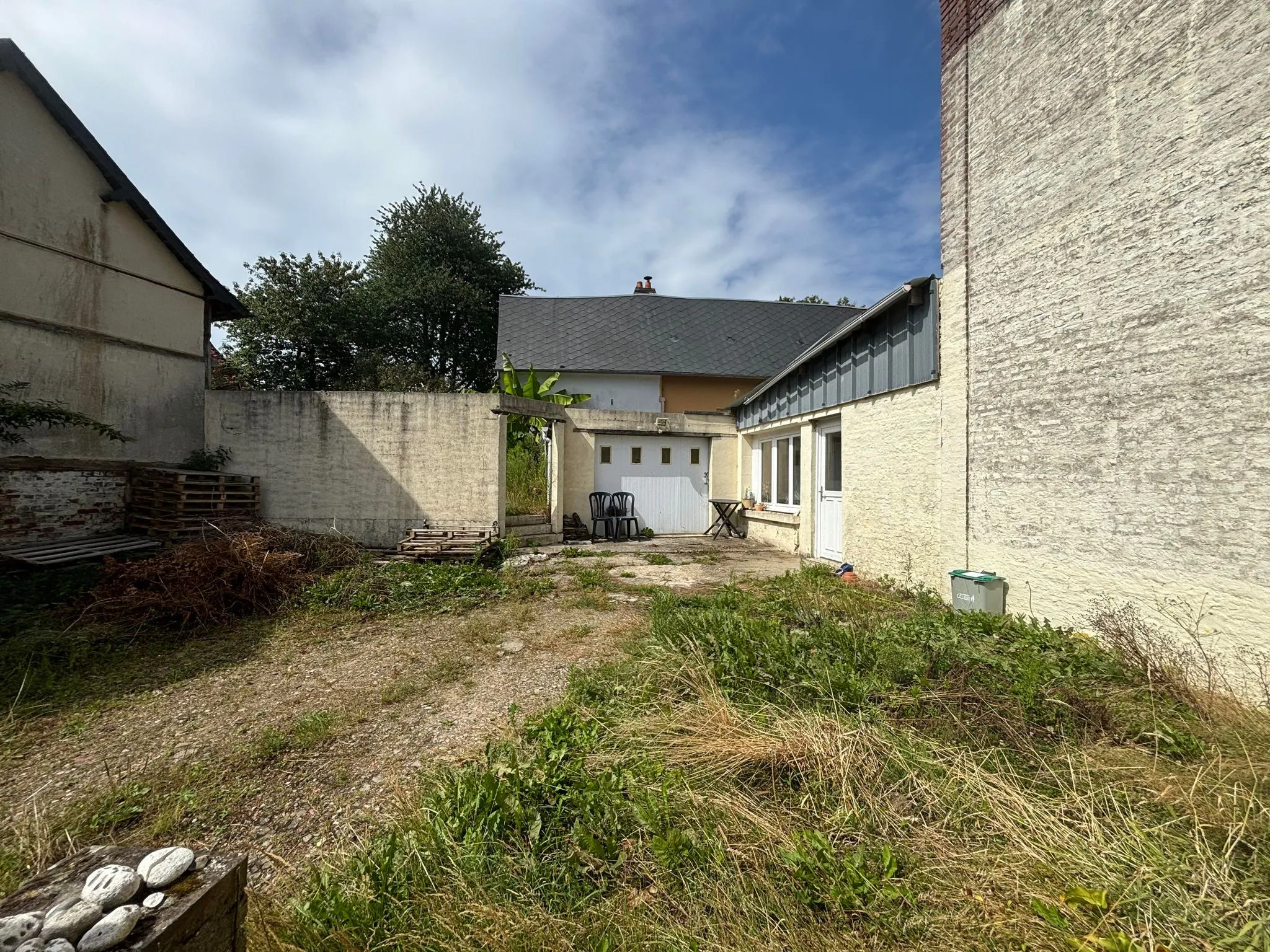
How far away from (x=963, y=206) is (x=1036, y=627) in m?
4.47

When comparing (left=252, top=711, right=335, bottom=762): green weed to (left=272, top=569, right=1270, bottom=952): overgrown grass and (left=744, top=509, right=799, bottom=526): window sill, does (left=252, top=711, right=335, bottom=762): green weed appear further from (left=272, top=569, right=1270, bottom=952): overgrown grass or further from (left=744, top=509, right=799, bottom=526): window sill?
(left=744, top=509, right=799, bottom=526): window sill

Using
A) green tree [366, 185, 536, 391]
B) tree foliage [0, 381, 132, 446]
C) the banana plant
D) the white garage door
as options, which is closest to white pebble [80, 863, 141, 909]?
tree foliage [0, 381, 132, 446]

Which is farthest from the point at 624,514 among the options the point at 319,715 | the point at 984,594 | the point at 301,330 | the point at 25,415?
the point at 301,330

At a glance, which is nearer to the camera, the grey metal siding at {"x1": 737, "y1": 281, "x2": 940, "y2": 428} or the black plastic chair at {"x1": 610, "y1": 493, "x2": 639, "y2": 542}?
the grey metal siding at {"x1": 737, "y1": 281, "x2": 940, "y2": 428}

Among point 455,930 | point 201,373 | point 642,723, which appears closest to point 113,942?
point 455,930

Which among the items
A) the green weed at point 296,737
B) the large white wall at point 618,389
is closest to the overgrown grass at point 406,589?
the green weed at point 296,737

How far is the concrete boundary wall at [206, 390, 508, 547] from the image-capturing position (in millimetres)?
8859

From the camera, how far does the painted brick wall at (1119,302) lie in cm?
355

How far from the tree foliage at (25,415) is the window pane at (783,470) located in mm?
11268

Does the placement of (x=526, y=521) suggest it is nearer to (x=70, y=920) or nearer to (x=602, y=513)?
(x=602, y=513)

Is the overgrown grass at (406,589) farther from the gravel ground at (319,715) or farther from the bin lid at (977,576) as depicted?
the bin lid at (977,576)

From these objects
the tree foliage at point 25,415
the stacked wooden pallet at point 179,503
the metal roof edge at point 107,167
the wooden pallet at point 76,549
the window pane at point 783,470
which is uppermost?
the metal roof edge at point 107,167

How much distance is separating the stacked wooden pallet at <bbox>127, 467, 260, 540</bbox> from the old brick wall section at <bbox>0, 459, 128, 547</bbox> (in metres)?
0.23

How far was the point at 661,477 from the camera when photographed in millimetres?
12453
